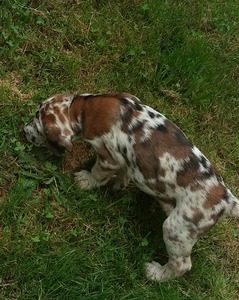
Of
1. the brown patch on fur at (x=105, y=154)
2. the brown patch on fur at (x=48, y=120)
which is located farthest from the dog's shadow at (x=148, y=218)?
the brown patch on fur at (x=48, y=120)

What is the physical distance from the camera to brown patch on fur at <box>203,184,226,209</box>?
15.7 feet

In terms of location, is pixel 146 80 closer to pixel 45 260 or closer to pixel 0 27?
pixel 0 27

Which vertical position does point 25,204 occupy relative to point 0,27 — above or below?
below

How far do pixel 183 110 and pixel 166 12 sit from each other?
1.22 metres

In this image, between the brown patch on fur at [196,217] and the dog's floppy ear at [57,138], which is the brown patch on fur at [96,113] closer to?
the dog's floppy ear at [57,138]

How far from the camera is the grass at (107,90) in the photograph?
5035 millimetres

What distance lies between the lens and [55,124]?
206 inches

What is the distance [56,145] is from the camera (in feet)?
17.4

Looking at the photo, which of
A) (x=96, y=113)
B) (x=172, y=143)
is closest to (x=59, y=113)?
(x=96, y=113)

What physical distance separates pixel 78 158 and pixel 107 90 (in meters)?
0.90

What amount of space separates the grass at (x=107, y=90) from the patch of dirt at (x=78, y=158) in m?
0.11

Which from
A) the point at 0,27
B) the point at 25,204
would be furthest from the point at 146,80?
the point at 25,204

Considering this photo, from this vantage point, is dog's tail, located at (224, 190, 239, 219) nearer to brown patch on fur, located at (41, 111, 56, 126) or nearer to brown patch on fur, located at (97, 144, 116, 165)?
brown patch on fur, located at (97, 144, 116, 165)

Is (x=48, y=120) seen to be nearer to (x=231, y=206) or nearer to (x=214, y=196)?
(x=214, y=196)
